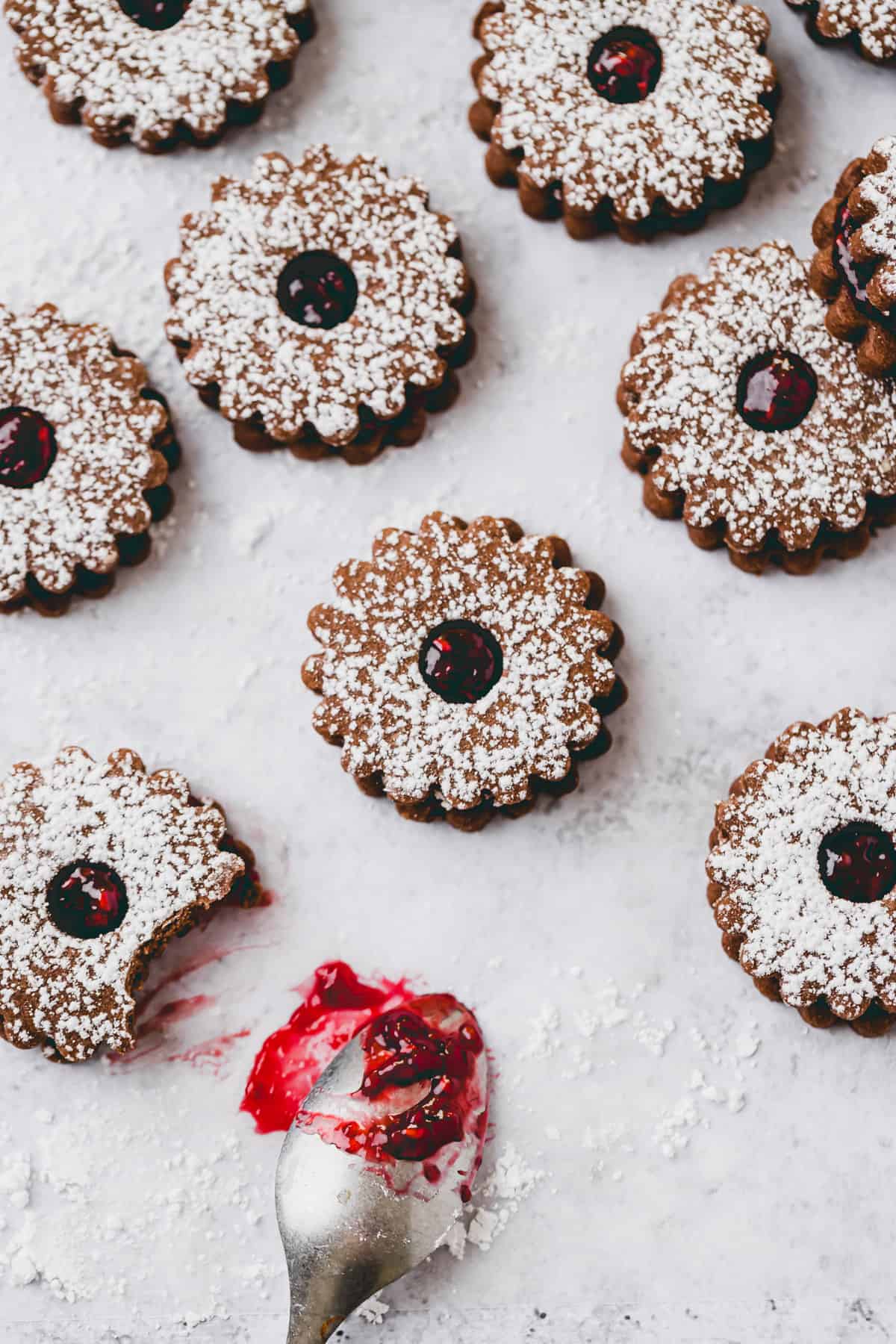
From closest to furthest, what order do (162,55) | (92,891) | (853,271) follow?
1. (853,271)
2. (92,891)
3. (162,55)

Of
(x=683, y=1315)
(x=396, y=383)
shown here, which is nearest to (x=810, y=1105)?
Result: (x=683, y=1315)

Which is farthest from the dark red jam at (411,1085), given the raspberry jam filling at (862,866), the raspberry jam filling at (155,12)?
the raspberry jam filling at (155,12)

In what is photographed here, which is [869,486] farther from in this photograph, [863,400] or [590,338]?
[590,338]

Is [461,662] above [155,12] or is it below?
below

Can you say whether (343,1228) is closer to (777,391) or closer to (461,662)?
(461,662)

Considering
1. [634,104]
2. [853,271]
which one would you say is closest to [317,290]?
[634,104]

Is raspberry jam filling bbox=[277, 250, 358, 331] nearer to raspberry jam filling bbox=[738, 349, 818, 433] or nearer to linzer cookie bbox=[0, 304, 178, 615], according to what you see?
linzer cookie bbox=[0, 304, 178, 615]

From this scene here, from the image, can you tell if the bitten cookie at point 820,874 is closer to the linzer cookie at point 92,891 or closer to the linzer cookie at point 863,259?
the linzer cookie at point 863,259
